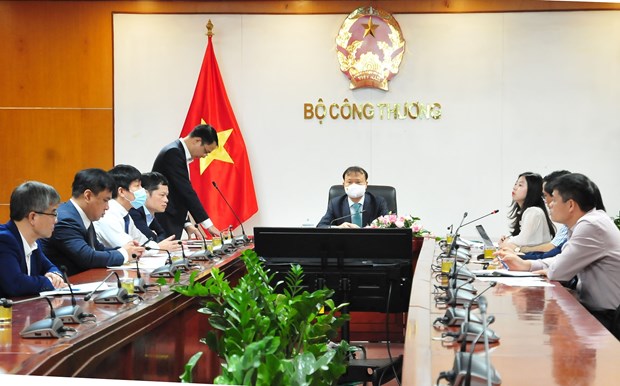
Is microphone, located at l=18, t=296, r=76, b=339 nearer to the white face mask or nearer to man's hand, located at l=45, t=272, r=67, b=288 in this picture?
man's hand, located at l=45, t=272, r=67, b=288

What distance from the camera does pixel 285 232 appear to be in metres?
4.03

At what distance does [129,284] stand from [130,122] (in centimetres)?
481

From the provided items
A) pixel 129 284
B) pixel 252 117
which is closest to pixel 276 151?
pixel 252 117

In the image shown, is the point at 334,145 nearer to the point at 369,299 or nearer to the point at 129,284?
the point at 369,299

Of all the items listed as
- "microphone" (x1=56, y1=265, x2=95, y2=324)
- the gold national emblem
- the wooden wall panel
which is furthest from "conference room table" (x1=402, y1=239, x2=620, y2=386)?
the wooden wall panel

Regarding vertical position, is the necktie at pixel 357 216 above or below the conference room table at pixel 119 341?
above

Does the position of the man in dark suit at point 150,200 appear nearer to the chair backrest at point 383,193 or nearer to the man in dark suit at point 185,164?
the man in dark suit at point 185,164

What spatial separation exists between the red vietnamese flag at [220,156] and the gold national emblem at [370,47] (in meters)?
1.13

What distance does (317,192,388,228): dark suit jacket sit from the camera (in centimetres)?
657

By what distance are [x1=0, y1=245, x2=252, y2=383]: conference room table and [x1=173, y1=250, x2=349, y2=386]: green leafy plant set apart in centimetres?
39

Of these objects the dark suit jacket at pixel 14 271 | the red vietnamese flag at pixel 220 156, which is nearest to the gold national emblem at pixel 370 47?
the red vietnamese flag at pixel 220 156

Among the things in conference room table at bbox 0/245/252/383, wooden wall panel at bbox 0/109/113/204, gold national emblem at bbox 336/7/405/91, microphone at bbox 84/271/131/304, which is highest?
gold national emblem at bbox 336/7/405/91

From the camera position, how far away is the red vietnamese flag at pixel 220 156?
7750 mm

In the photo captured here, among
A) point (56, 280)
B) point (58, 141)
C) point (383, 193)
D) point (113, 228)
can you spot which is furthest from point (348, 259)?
point (58, 141)
